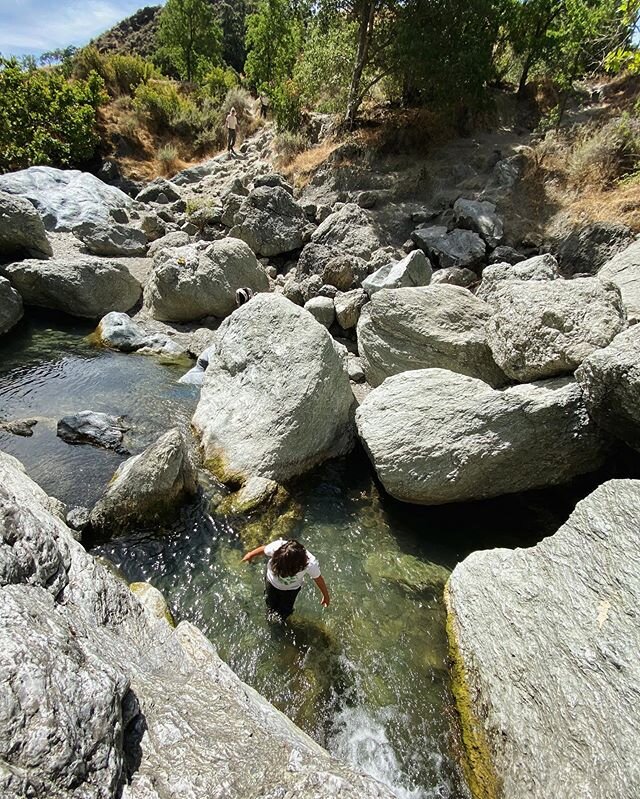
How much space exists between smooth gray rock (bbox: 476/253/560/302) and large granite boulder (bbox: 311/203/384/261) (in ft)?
19.5

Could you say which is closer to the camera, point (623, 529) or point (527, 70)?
point (623, 529)

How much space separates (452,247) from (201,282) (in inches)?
348

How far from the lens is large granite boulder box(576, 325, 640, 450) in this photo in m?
5.79

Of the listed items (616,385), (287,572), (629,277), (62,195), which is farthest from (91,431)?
(62,195)

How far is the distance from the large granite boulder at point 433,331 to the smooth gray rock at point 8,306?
1151 centimetres

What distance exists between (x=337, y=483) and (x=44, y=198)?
806 inches

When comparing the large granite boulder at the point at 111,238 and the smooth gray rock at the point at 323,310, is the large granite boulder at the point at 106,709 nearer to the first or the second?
the smooth gray rock at the point at 323,310

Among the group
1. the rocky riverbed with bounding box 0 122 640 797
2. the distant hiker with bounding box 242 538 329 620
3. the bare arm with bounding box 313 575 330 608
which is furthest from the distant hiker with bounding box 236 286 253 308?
the bare arm with bounding box 313 575 330 608

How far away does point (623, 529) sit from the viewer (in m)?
4.80

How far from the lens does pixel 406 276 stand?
1272cm

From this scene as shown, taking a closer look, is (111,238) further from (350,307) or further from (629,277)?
(629,277)

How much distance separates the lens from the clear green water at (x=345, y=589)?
5.01m

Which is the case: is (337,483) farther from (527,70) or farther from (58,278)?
(527,70)

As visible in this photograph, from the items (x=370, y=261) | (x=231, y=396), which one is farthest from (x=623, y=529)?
(x=370, y=261)
